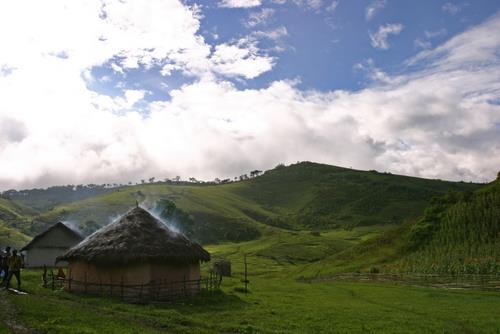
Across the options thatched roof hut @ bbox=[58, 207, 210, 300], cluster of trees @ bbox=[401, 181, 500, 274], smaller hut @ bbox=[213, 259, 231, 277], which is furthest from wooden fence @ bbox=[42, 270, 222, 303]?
cluster of trees @ bbox=[401, 181, 500, 274]

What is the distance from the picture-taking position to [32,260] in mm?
59156

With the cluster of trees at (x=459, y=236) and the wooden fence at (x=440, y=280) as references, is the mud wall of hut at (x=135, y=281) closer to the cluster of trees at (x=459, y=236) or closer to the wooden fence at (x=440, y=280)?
the wooden fence at (x=440, y=280)

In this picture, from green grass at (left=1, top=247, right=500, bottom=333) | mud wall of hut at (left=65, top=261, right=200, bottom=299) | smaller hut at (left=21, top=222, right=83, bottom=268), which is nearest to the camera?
green grass at (left=1, top=247, right=500, bottom=333)

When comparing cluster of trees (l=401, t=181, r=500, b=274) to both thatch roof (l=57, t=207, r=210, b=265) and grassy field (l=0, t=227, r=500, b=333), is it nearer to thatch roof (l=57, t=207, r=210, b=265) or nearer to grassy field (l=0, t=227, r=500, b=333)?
grassy field (l=0, t=227, r=500, b=333)

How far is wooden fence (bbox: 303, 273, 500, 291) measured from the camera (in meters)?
39.3

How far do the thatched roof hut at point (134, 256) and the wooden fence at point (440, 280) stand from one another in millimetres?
22806

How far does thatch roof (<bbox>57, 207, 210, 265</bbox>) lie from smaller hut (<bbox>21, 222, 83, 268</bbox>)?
26531mm

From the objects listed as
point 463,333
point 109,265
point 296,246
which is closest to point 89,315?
point 109,265

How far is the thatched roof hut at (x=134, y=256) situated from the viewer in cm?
3044

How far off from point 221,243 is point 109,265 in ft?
395

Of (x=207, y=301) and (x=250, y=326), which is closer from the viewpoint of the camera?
(x=250, y=326)

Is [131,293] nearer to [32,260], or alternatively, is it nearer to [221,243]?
[32,260]

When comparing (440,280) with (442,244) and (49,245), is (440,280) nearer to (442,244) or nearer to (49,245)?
(442,244)

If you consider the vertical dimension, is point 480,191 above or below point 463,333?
above
